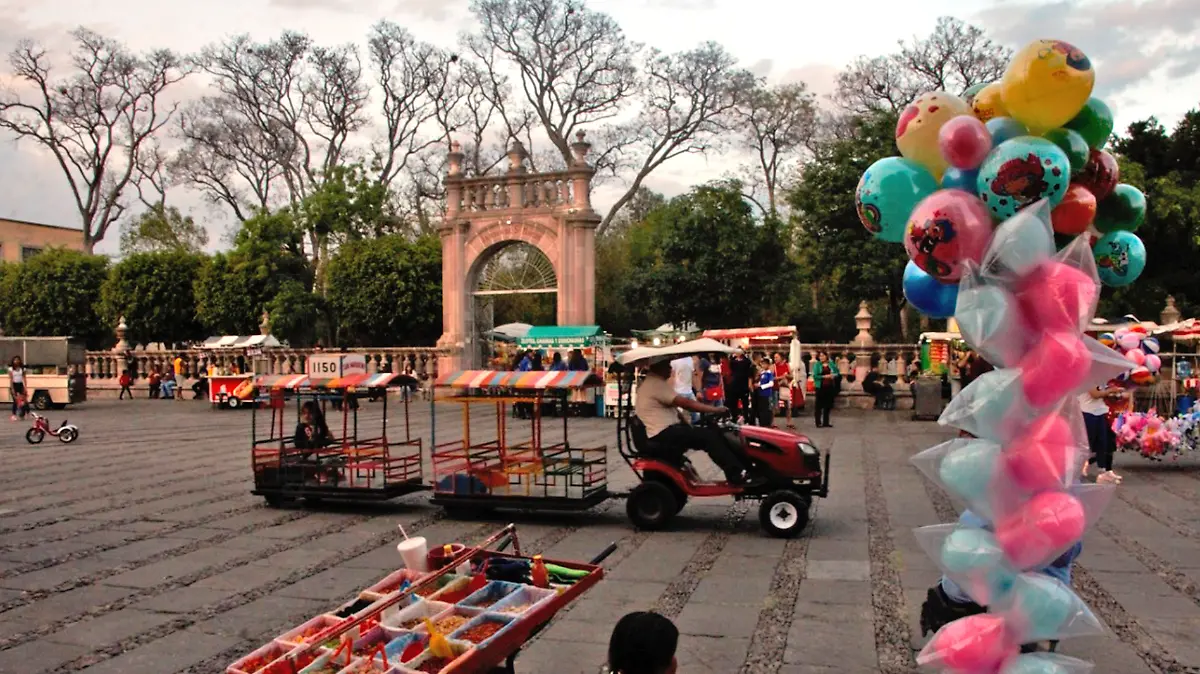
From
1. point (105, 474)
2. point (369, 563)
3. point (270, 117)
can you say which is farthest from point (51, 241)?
point (369, 563)

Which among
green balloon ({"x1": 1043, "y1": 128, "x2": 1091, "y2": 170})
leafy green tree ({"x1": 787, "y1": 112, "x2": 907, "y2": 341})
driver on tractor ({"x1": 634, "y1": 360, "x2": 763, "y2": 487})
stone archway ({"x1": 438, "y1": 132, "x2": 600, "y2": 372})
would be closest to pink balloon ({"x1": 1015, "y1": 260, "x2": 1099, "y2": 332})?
green balloon ({"x1": 1043, "y1": 128, "x2": 1091, "y2": 170})

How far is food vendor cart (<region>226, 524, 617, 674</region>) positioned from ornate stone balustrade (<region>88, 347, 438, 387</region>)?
19.8m

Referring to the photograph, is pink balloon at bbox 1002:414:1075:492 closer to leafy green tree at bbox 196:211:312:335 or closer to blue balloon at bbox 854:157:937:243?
blue balloon at bbox 854:157:937:243

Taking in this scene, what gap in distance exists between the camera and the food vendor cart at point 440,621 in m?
4.04

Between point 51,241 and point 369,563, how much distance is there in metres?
64.7

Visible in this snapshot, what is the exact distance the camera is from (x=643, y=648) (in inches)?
134

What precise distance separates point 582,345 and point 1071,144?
747 inches

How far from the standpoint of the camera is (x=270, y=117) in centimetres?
4234

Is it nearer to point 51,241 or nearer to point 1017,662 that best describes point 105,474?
point 1017,662

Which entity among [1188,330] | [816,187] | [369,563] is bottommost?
[369,563]

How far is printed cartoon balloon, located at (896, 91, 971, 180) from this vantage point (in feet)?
16.9

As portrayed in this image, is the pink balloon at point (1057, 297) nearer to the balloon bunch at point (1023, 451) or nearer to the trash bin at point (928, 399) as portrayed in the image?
the balloon bunch at point (1023, 451)

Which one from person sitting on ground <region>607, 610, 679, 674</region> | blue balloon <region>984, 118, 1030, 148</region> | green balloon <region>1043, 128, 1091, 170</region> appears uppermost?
blue balloon <region>984, 118, 1030, 148</region>

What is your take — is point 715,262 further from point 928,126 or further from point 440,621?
point 440,621
